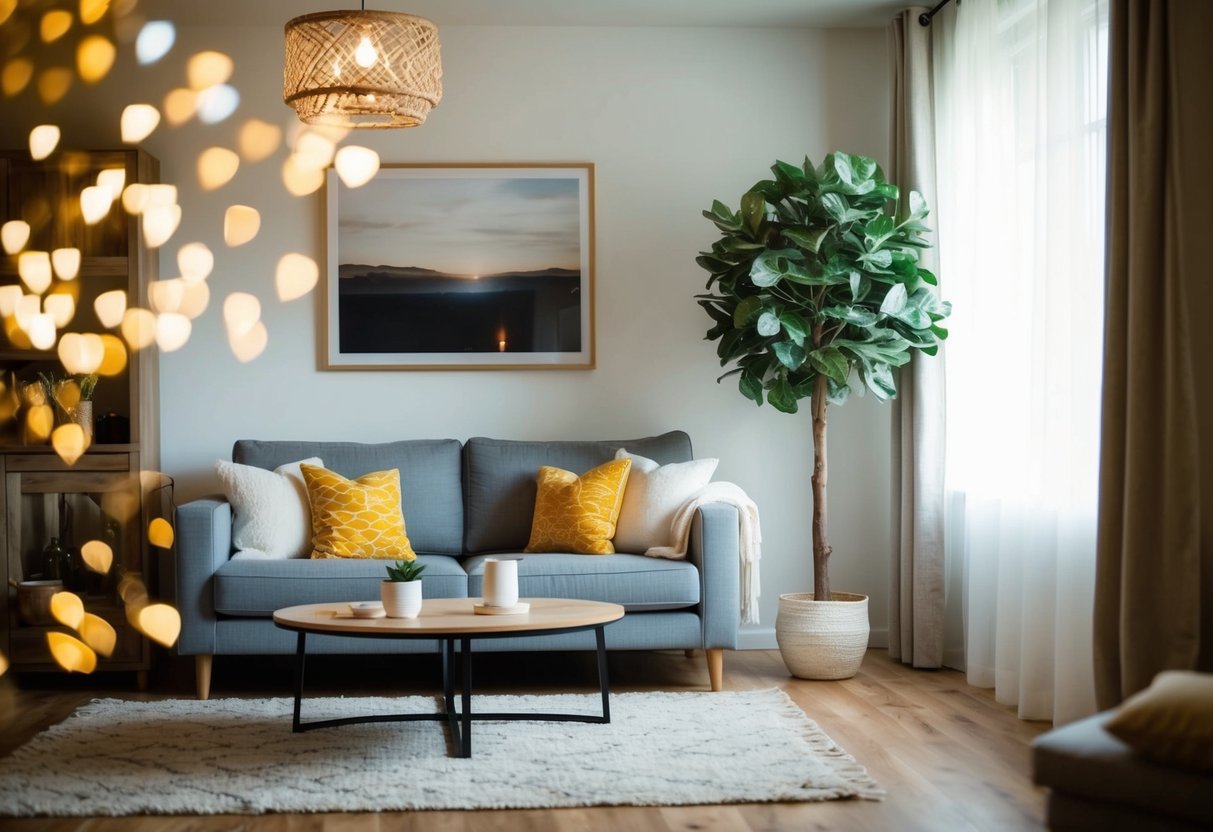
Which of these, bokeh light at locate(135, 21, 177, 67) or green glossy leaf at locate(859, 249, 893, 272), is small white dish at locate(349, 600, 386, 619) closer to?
green glossy leaf at locate(859, 249, 893, 272)

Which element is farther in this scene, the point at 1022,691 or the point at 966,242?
the point at 966,242

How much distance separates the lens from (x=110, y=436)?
471 centimetres

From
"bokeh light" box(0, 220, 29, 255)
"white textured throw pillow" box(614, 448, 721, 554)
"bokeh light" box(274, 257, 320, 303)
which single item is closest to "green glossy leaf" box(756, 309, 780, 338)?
"white textured throw pillow" box(614, 448, 721, 554)

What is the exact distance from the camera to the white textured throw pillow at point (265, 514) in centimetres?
429

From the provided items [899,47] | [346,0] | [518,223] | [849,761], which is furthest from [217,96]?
[849,761]

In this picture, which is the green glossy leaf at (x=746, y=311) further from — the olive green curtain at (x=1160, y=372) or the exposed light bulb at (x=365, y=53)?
the exposed light bulb at (x=365, y=53)

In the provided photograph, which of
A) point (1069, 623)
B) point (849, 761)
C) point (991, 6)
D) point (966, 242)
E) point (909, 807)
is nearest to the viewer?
point (909, 807)

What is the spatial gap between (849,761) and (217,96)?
3.72 m

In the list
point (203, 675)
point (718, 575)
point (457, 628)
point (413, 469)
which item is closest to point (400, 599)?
point (457, 628)

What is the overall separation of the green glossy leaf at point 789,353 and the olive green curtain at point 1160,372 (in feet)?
4.53

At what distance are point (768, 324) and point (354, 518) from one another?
1.67 meters

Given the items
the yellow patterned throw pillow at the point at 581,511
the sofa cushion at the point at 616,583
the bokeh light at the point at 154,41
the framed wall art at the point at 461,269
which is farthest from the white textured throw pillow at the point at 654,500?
the bokeh light at the point at 154,41

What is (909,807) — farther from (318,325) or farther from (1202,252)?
(318,325)

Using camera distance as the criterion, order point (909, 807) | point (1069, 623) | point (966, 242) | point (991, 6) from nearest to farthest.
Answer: point (909, 807) < point (1069, 623) < point (991, 6) < point (966, 242)
